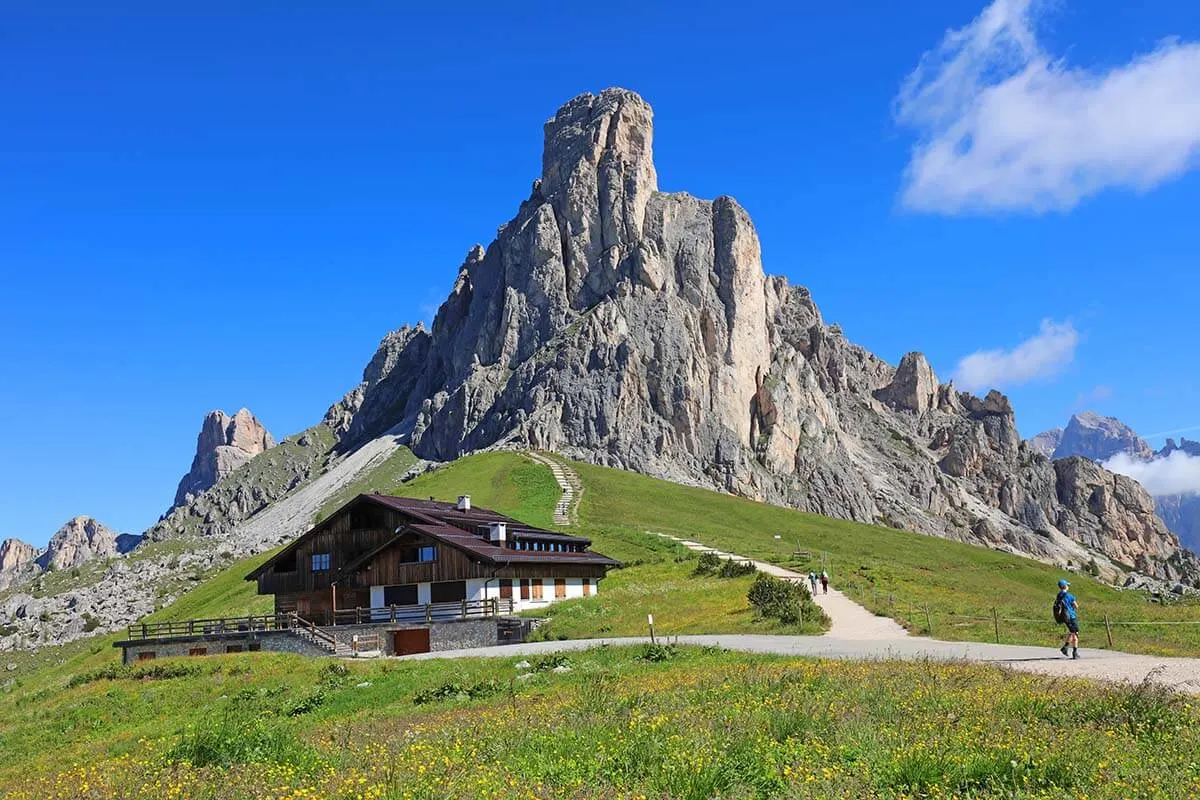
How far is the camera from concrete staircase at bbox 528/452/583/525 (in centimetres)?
10042

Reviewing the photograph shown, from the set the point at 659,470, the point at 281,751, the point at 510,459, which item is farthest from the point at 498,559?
the point at 659,470

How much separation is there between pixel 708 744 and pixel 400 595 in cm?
4667

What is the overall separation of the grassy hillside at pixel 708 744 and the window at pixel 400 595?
31274 mm

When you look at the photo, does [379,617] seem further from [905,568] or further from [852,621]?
[905,568]

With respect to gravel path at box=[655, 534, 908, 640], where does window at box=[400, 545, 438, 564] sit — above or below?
above

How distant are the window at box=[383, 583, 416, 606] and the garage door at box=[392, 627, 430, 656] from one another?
651cm

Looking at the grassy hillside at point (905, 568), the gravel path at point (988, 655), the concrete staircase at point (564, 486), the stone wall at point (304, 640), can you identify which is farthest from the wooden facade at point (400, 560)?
the concrete staircase at point (564, 486)

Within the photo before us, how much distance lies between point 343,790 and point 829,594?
4775cm

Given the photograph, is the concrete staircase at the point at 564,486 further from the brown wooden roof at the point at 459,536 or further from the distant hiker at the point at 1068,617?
the distant hiker at the point at 1068,617

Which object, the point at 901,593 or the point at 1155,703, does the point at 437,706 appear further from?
the point at 901,593

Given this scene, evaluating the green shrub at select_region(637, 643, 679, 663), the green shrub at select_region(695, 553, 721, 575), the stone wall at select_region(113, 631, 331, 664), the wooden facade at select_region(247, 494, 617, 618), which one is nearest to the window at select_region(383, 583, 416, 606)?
the wooden facade at select_region(247, 494, 617, 618)

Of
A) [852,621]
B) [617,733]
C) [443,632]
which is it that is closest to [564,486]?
[443,632]

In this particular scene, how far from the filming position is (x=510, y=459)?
13688 cm

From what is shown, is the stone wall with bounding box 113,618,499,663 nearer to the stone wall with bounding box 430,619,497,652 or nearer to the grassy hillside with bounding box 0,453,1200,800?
the stone wall with bounding box 430,619,497,652
